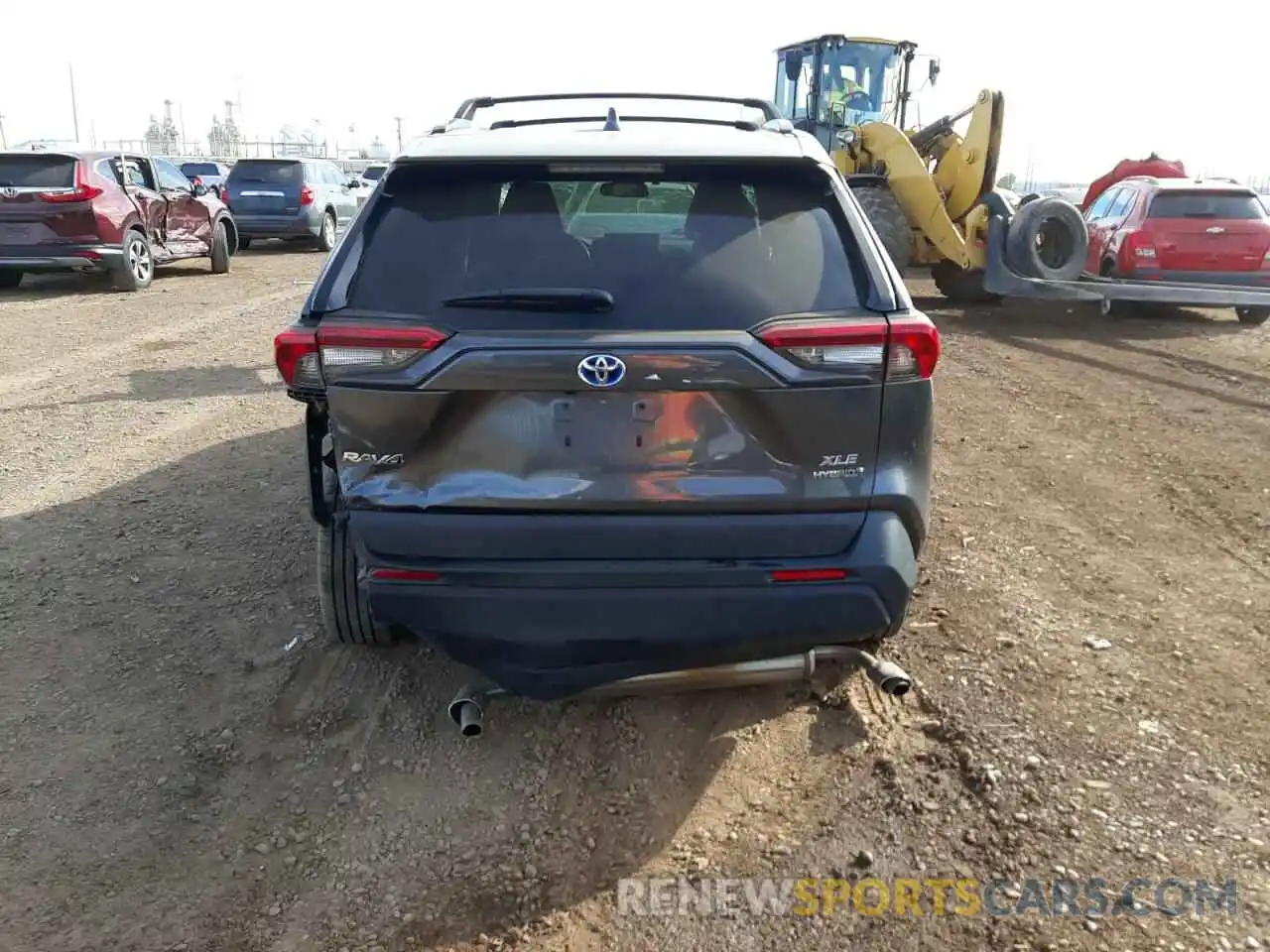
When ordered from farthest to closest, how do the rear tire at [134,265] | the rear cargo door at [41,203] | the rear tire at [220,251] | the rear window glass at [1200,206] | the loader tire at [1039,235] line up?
the rear tire at [220,251]
the rear tire at [134,265]
the rear cargo door at [41,203]
the rear window glass at [1200,206]
the loader tire at [1039,235]

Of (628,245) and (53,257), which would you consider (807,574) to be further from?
(53,257)

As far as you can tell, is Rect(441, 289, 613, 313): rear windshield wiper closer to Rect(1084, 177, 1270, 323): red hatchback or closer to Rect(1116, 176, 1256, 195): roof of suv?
Rect(1084, 177, 1270, 323): red hatchback

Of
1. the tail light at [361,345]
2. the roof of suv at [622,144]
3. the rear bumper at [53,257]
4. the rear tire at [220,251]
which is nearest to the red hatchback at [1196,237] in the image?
the roof of suv at [622,144]

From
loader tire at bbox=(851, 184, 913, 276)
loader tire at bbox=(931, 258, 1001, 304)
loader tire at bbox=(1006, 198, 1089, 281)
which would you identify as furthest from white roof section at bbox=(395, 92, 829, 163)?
loader tire at bbox=(931, 258, 1001, 304)

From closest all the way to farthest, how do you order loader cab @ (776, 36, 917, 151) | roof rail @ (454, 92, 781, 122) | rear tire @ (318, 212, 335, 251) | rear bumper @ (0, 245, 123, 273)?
roof rail @ (454, 92, 781, 122) < rear bumper @ (0, 245, 123, 273) < loader cab @ (776, 36, 917, 151) < rear tire @ (318, 212, 335, 251)

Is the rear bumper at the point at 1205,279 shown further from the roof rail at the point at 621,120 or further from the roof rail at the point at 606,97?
the roof rail at the point at 621,120

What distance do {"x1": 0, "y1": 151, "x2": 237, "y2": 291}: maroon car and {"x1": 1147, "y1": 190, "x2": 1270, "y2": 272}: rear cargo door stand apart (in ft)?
42.2

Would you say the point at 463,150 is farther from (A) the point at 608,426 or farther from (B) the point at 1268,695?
(B) the point at 1268,695

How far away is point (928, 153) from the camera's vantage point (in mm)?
12711

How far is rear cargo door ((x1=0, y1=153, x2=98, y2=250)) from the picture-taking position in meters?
12.4

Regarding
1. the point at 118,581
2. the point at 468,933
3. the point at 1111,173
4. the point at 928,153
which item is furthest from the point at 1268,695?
the point at 1111,173

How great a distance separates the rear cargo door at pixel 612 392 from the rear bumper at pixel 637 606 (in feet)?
0.18

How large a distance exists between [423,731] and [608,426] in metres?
1.39

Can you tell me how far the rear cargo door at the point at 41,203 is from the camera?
40.8ft
